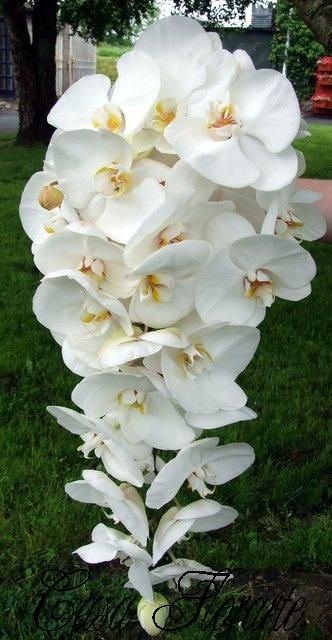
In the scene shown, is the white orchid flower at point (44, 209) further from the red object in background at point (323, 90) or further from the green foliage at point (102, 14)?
the red object in background at point (323, 90)

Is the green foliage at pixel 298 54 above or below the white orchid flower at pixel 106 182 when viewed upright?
below

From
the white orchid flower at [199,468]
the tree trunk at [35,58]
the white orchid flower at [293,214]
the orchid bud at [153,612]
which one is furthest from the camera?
the tree trunk at [35,58]

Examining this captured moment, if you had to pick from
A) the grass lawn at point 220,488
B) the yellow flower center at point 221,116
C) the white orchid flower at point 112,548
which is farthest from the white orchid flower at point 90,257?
the grass lawn at point 220,488

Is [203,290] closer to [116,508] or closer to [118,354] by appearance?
[118,354]

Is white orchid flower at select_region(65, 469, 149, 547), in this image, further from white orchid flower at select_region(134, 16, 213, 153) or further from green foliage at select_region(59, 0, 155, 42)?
green foliage at select_region(59, 0, 155, 42)

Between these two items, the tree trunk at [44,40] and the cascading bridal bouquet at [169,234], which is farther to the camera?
the tree trunk at [44,40]

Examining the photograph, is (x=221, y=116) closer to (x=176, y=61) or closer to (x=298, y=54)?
(x=176, y=61)

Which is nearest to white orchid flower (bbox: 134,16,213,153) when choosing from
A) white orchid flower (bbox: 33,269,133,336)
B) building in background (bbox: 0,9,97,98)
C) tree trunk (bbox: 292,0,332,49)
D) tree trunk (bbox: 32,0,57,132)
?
white orchid flower (bbox: 33,269,133,336)

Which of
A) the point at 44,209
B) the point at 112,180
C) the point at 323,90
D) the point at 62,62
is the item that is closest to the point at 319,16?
the point at 44,209
